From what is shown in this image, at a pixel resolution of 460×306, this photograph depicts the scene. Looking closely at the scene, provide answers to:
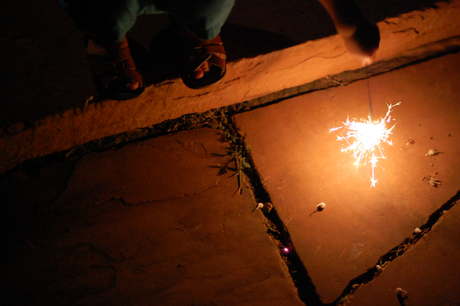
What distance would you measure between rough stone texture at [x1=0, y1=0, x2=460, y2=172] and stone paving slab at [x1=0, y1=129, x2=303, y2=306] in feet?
0.60

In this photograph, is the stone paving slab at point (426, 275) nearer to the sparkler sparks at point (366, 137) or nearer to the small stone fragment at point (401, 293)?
the small stone fragment at point (401, 293)

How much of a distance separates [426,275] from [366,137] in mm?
1053

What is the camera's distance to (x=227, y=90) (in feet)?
7.02

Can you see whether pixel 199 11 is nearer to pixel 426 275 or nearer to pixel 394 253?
pixel 394 253

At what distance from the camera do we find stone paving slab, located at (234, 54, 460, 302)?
190 cm

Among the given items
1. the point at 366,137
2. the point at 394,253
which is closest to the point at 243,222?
the point at 394,253

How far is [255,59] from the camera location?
199cm

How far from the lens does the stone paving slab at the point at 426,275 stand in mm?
1807

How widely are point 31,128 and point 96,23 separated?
932 mm

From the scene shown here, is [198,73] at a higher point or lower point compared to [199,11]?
lower

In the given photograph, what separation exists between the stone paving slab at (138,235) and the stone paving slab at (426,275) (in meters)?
0.58

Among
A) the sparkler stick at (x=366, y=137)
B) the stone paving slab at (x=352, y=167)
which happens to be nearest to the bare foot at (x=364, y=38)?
the stone paving slab at (x=352, y=167)

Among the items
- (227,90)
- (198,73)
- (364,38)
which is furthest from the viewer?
(227,90)

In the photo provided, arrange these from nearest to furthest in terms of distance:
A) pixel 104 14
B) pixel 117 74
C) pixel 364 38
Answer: pixel 104 14
pixel 117 74
pixel 364 38
